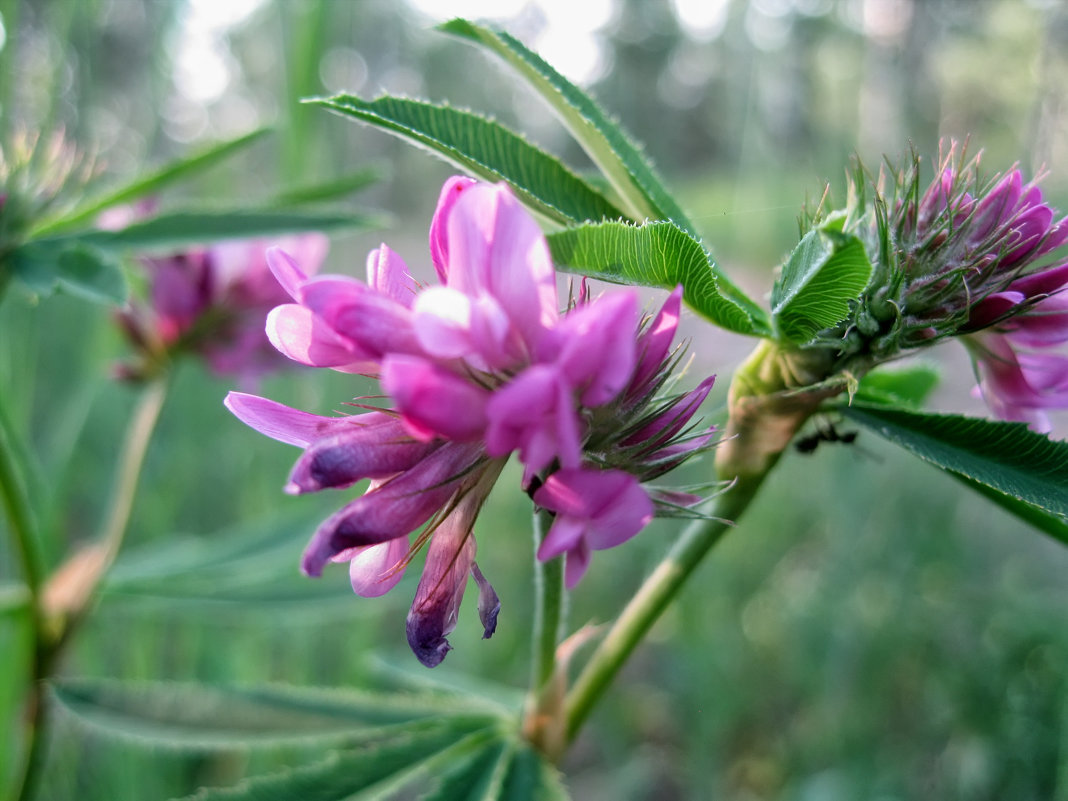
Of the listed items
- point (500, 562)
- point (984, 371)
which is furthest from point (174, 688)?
point (500, 562)

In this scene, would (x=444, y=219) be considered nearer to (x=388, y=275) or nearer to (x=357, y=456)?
(x=388, y=275)

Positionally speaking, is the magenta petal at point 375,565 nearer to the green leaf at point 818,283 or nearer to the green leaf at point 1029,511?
the green leaf at point 818,283

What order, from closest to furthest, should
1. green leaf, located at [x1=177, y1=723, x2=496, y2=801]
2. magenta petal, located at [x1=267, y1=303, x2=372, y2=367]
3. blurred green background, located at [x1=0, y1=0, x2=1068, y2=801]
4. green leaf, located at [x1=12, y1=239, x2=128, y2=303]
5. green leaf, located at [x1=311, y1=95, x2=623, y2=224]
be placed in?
magenta petal, located at [x1=267, y1=303, x2=372, y2=367]
green leaf, located at [x1=311, y1=95, x2=623, y2=224]
green leaf, located at [x1=177, y1=723, x2=496, y2=801]
green leaf, located at [x1=12, y1=239, x2=128, y2=303]
blurred green background, located at [x1=0, y1=0, x2=1068, y2=801]

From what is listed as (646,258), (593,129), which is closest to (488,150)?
(593,129)

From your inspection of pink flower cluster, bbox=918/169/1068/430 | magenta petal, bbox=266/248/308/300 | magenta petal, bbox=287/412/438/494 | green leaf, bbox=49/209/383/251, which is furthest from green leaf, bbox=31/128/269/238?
pink flower cluster, bbox=918/169/1068/430

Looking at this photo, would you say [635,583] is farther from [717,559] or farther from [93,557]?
[93,557]

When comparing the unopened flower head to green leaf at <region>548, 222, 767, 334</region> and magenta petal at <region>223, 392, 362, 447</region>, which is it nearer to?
green leaf at <region>548, 222, 767, 334</region>
